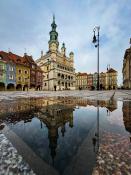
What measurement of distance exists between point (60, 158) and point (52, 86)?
3043 inches

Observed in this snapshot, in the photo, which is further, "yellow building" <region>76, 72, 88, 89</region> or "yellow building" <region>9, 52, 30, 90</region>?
"yellow building" <region>76, 72, 88, 89</region>

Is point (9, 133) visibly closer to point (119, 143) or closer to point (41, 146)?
point (41, 146)

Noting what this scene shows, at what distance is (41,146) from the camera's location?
6.31 feet

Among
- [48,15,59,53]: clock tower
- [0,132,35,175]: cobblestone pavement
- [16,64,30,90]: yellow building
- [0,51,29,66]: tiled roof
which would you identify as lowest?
[0,132,35,175]: cobblestone pavement

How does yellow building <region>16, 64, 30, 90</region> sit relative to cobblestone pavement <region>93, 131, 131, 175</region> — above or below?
above

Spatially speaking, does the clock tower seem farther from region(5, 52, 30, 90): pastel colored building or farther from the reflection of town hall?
region(5, 52, 30, 90): pastel colored building

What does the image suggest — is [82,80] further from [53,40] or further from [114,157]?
[114,157]

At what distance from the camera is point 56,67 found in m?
Answer: 80.1

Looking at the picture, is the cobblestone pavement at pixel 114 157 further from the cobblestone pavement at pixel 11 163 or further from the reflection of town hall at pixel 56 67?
the reflection of town hall at pixel 56 67

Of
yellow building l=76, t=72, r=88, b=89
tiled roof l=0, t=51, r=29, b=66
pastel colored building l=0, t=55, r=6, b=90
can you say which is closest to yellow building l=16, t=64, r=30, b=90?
tiled roof l=0, t=51, r=29, b=66

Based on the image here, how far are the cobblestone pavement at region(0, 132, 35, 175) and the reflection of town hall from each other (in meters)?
71.0

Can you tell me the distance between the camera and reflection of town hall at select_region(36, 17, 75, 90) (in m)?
78.8

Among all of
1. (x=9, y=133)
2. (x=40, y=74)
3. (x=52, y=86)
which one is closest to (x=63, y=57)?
(x=52, y=86)

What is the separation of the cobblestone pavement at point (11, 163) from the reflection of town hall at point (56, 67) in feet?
233
